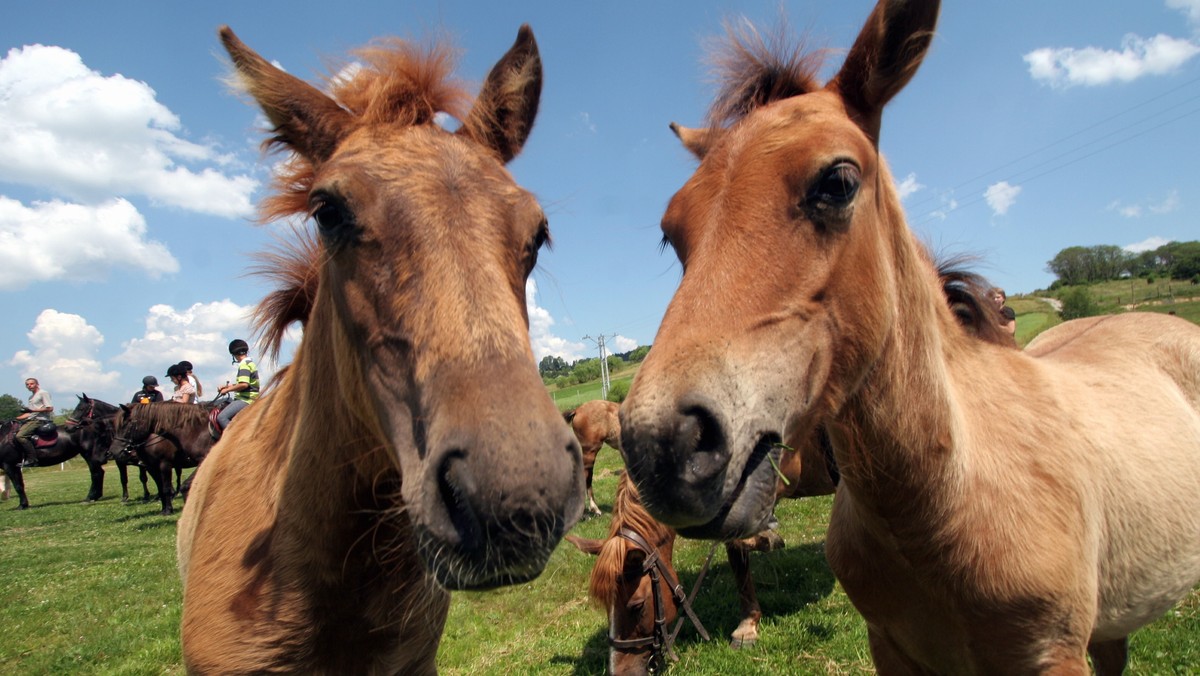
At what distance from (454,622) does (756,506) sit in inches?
248

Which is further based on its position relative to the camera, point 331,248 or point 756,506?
point 331,248

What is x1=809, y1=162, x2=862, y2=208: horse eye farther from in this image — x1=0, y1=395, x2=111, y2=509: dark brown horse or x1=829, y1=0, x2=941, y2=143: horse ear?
x1=0, y1=395, x2=111, y2=509: dark brown horse

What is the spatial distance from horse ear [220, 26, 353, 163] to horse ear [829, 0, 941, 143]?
2.06m

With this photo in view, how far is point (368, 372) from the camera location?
6.45 ft

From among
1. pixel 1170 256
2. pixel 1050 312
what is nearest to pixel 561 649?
pixel 1050 312

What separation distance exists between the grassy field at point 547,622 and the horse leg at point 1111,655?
0.72m

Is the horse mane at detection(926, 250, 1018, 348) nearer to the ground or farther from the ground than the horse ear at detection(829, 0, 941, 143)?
nearer to the ground

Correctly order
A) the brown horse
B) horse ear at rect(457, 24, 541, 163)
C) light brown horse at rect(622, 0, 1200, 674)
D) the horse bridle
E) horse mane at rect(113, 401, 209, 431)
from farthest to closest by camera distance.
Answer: horse mane at rect(113, 401, 209, 431)
the brown horse
the horse bridle
horse ear at rect(457, 24, 541, 163)
light brown horse at rect(622, 0, 1200, 674)

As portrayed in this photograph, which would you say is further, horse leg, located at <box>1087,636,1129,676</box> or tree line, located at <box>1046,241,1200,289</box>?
tree line, located at <box>1046,241,1200,289</box>

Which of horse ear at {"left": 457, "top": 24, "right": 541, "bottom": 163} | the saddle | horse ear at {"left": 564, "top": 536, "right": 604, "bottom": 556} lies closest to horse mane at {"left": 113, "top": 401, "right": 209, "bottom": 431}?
the saddle

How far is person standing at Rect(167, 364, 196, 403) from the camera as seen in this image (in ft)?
50.1

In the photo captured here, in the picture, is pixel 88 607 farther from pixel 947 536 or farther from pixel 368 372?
pixel 947 536

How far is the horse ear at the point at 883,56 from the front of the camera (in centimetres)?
212

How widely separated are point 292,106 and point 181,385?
1670cm
